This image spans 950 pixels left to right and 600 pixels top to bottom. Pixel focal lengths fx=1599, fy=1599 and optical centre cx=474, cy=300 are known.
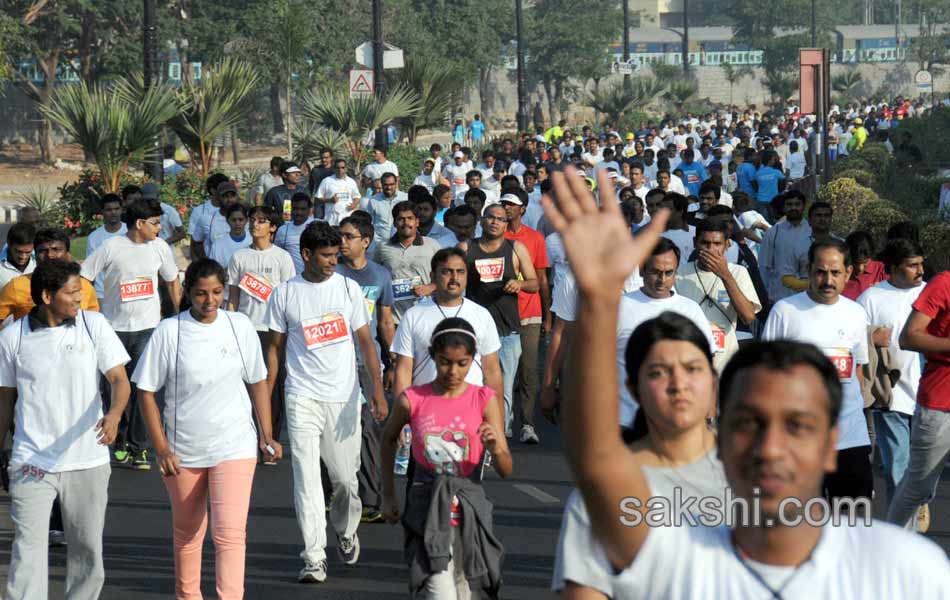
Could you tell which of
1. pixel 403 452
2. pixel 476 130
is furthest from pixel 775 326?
pixel 476 130

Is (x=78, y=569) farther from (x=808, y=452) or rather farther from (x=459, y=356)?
(x=808, y=452)

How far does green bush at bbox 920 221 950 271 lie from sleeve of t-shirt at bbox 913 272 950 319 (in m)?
8.04

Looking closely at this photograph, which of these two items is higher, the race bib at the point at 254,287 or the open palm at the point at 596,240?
the open palm at the point at 596,240

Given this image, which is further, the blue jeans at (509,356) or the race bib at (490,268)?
the blue jeans at (509,356)

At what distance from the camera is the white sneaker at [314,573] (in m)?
7.73

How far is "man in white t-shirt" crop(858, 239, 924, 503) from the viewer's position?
26.0 feet

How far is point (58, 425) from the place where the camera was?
6.64 meters

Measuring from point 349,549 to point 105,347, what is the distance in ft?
6.28

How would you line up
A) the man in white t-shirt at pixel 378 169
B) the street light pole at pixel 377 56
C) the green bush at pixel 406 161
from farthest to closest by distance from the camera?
the green bush at pixel 406 161, the street light pole at pixel 377 56, the man in white t-shirt at pixel 378 169

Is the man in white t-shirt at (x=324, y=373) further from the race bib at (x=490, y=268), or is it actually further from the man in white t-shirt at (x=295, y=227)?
the man in white t-shirt at (x=295, y=227)

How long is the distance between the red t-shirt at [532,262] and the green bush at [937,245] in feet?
14.3

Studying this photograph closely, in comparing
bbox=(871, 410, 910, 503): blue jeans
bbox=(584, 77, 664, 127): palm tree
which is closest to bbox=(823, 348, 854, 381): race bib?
bbox=(871, 410, 910, 503): blue jeans

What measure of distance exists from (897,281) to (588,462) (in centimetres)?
593

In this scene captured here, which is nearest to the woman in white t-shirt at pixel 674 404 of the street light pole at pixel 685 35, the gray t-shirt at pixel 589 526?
the gray t-shirt at pixel 589 526
